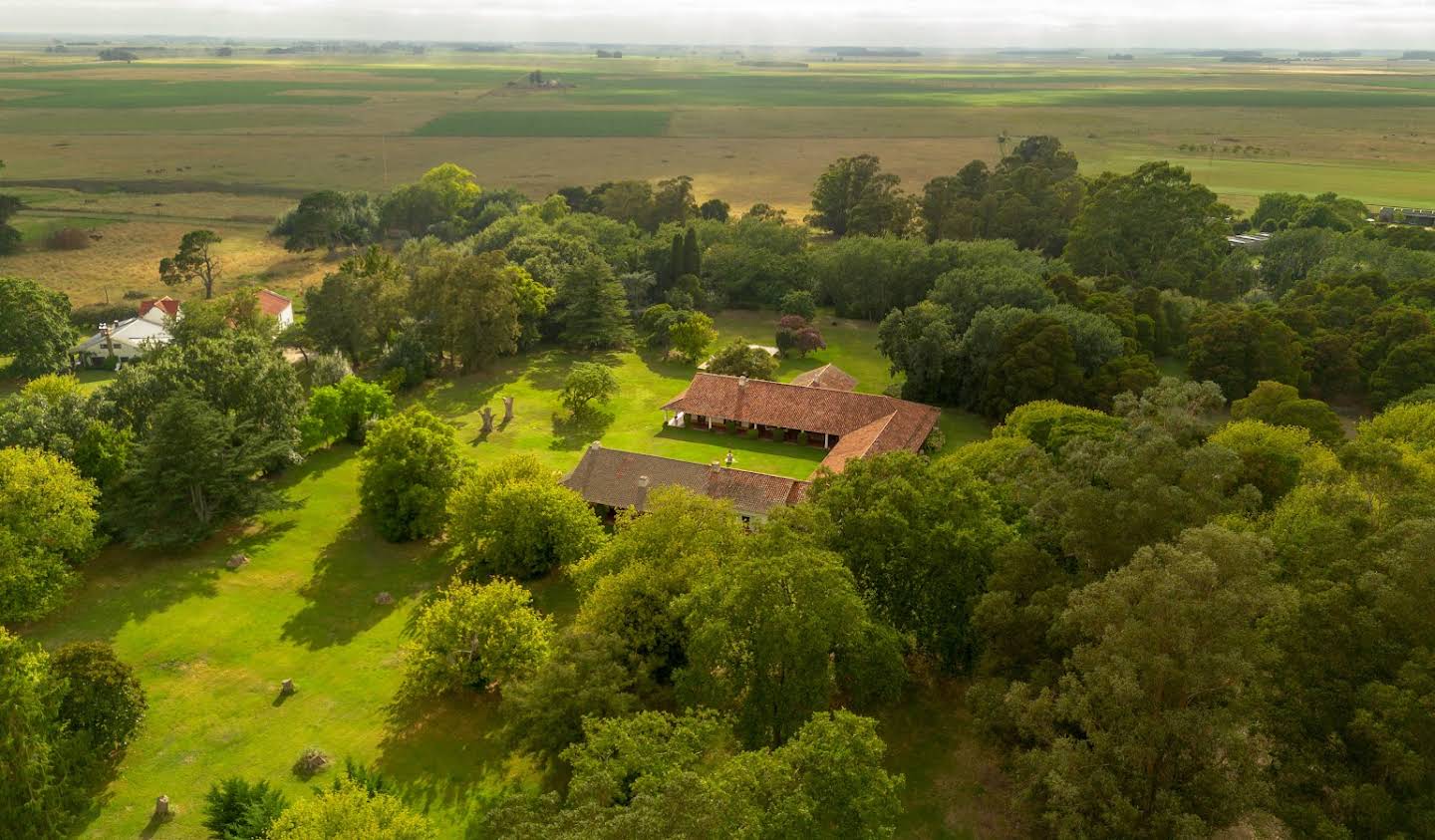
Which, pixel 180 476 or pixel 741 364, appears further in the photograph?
pixel 741 364

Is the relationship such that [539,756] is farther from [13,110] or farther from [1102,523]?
[13,110]

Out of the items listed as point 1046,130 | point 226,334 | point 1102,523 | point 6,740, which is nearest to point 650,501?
point 1102,523

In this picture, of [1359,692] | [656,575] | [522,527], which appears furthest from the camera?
[522,527]

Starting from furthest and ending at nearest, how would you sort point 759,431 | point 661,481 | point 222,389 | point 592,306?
point 592,306 → point 759,431 → point 222,389 → point 661,481

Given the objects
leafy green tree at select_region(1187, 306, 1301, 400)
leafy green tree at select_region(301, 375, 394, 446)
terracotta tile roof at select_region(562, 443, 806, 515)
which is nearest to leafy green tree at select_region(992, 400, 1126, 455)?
terracotta tile roof at select_region(562, 443, 806, 515)

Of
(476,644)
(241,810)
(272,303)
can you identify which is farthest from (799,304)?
(241,810)

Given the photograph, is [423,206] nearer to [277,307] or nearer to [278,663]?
[277,307]
